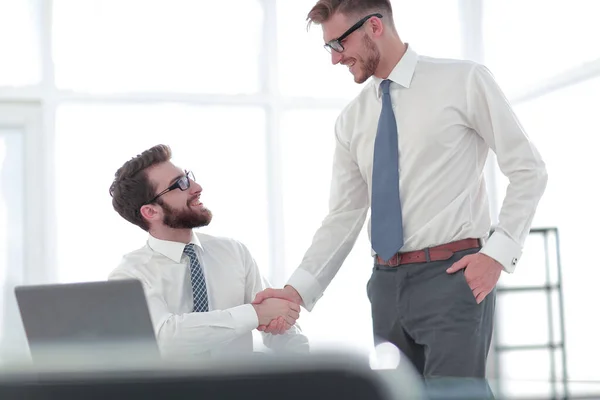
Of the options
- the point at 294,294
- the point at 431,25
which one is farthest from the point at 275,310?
the point at 431,25

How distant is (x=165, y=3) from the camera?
5570mm

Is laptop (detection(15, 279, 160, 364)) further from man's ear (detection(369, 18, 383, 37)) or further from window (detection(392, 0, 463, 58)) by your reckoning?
window (detection(392, 0, 463, 58))

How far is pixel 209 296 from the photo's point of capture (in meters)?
2.62

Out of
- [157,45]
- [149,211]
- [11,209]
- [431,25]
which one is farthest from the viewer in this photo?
[431,25]

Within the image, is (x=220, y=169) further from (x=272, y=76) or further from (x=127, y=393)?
(x=127, y=393)

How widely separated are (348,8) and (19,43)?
354 centimetres

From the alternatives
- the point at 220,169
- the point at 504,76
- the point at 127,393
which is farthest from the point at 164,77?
the point at 127,393

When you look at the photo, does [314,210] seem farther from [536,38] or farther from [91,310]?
[91,310]

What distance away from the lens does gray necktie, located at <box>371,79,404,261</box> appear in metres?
2.25

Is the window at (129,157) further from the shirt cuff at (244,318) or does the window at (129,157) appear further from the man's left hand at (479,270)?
the man's left hand at (479,270)

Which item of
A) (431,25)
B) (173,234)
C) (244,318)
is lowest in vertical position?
(244,318)

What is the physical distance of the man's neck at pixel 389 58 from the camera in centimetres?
238

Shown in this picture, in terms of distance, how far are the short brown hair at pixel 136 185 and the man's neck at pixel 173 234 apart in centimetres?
9

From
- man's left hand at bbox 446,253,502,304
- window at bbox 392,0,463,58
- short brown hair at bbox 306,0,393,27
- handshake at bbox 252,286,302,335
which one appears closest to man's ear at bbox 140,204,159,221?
handshake at bbox 252,286,302,335
